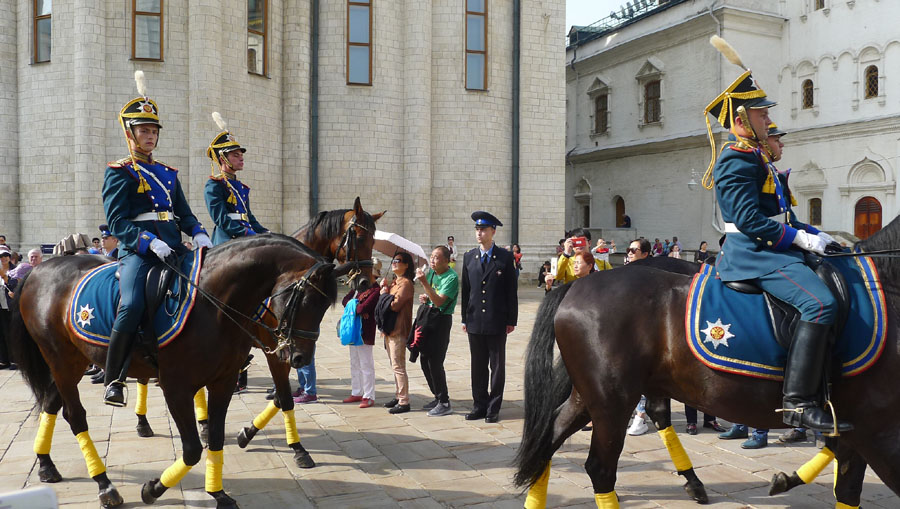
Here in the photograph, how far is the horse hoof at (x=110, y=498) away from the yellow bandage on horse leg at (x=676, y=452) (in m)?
4.17

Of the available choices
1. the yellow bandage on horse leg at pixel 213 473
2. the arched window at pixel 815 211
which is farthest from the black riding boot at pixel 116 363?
the arched window at pixel 815 211

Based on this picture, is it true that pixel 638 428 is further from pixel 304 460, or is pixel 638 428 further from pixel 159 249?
pixel 159 249

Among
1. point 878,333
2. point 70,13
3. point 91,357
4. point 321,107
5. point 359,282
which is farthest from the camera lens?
point 321,107

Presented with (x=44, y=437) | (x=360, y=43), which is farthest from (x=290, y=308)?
(x=360, y=43)

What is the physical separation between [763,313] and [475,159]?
19.0 meters

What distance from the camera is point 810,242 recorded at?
12.5 feet

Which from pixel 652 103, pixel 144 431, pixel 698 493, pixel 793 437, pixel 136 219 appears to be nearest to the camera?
pixel 698 493

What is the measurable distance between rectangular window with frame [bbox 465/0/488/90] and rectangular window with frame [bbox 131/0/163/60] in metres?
9.44

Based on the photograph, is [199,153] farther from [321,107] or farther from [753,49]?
[753,49]

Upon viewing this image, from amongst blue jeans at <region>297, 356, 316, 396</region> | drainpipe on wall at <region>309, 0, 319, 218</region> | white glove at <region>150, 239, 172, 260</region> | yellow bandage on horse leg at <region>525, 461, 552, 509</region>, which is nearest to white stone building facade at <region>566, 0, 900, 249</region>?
drainpipe on wall at <region>309, 0, 319, 218</region>

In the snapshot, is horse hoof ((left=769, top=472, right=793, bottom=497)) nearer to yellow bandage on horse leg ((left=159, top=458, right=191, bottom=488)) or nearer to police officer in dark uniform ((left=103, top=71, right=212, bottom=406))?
yellow bandage on horse leg ((left=159, top=458, right=191, bottom=488))

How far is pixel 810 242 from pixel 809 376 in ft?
2.46

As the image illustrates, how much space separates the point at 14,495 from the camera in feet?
5.23

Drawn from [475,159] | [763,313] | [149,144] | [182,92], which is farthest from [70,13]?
[763,313]
